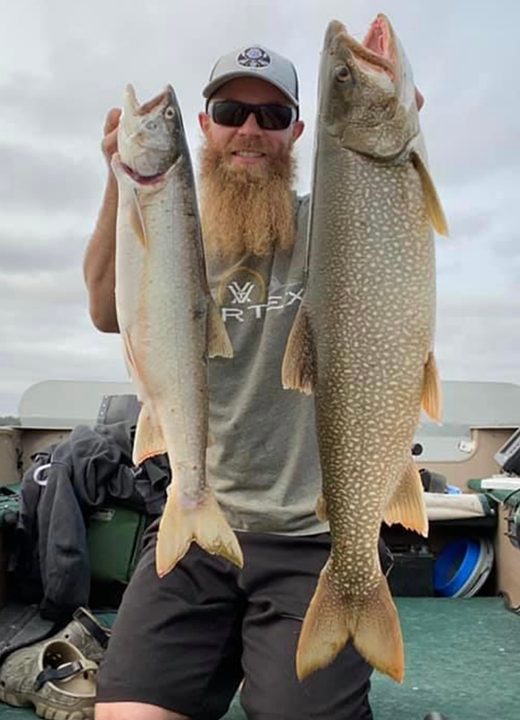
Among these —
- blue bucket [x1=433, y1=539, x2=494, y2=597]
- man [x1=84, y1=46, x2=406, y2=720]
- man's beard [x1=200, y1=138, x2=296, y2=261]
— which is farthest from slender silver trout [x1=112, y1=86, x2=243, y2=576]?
blue bucket [x1=433, y1=539, x2=494, y2=597]

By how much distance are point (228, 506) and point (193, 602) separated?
1.26 feet

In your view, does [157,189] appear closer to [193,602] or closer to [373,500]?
[373,500]

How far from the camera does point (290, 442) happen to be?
312 cm

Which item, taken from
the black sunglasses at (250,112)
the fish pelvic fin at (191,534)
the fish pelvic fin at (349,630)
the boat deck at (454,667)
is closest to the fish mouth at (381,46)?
the black sunglasses at (250,112)

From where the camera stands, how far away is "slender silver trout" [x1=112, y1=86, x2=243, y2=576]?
2.31m

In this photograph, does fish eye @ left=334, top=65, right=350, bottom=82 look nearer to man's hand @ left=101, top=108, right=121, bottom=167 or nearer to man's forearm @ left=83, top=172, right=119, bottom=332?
man's hand @ left=101, top=108, right=121, bottom=167

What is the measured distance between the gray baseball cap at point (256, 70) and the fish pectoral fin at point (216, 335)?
1.09 metres

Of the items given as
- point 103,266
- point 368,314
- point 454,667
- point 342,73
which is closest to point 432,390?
point 368,314

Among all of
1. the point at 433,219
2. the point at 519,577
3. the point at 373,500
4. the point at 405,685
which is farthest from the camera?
the point at 519,577

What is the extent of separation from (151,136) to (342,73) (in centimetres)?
57

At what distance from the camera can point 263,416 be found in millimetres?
3107

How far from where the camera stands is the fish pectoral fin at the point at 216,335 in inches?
96.0

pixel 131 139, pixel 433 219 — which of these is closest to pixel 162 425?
pixel 131 139

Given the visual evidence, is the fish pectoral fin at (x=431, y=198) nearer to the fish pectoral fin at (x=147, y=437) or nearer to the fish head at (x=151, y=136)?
the fish head at (x=151, y=136)
